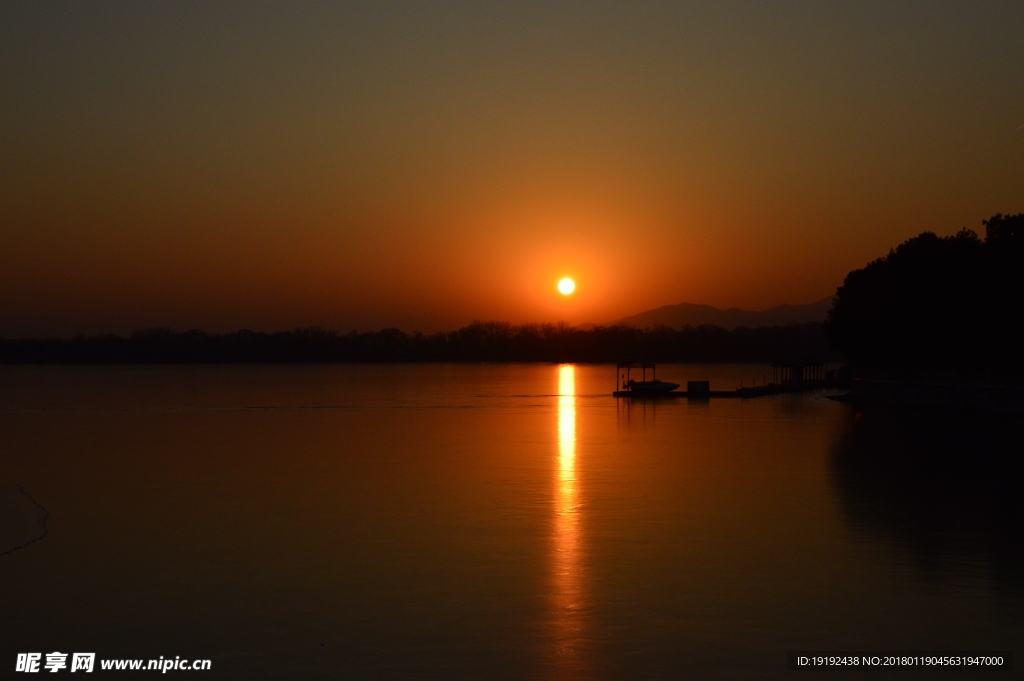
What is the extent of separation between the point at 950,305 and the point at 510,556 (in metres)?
49.2

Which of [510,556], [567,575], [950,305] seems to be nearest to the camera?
[567,575]

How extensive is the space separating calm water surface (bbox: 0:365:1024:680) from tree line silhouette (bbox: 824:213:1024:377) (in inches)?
863

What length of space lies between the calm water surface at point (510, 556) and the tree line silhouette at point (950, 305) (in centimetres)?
2193

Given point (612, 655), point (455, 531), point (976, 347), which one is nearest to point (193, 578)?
point (455, 531)

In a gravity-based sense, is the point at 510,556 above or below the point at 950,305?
below

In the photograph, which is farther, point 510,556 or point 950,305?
point 950,305

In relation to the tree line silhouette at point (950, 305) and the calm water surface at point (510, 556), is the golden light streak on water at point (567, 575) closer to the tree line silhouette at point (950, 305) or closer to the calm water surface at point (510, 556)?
the calm water surface at point (510, 556)

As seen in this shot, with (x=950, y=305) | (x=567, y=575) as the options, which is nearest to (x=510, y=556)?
(x=567, y=575)

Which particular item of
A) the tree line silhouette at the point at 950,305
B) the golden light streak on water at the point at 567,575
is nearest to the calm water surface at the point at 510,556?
the golden light streak on water at the point at 567,575

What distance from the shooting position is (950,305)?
57.2 metres

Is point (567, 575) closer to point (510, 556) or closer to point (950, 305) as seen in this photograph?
point (510, 556)

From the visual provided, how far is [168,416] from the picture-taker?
5659 cm

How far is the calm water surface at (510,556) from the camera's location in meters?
11.0

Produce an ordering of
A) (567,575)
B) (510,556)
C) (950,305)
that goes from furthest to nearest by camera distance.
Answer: (950,305) → (510,556) → (567,575)
